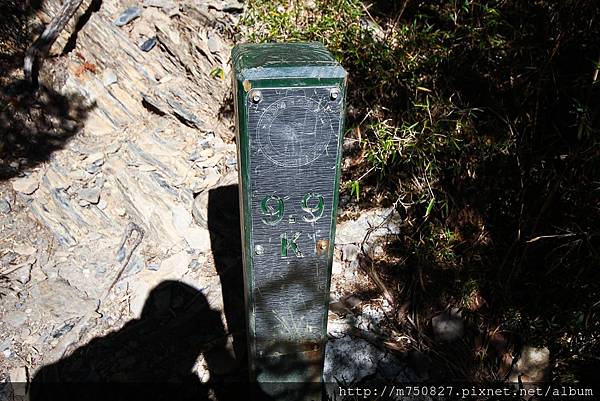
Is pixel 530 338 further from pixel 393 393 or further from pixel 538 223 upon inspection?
pixel 393 393

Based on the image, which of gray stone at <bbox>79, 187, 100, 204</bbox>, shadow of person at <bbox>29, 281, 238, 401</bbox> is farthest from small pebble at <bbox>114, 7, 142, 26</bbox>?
shadow of person at <bbox>29, 281, 238, 401</bbox>

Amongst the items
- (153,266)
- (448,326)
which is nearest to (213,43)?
(153,266)

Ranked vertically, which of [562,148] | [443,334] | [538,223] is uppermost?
[562,148]

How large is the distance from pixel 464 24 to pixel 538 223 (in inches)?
56.2

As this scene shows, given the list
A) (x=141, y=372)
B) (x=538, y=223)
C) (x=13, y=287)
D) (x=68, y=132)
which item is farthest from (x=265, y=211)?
(x=68, y=132)

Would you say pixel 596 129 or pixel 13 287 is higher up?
pixel 596 129

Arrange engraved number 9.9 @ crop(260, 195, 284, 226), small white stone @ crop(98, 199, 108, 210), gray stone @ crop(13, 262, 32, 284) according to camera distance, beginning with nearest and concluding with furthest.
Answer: engraved number 9.9 @ crop(260, 195, 284, 226), gray stone @ crop(13, 262, 32, 284), small white stone @ crop(98, 199, 108, 210)

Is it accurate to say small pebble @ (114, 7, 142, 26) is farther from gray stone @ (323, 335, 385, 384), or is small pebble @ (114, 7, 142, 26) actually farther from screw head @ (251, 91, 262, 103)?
gray stone @ (323, 335, 385, 384)

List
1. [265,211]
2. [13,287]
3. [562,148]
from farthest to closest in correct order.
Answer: [13,287]
[562,148]
[265,211]

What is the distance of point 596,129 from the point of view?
2.35m

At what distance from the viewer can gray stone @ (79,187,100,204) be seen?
12.2 feet

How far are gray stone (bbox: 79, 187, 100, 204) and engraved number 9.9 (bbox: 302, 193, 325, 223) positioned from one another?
7.88 ft

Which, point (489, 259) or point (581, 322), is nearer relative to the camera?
point (581, 322)

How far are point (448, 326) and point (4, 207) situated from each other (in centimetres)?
353
